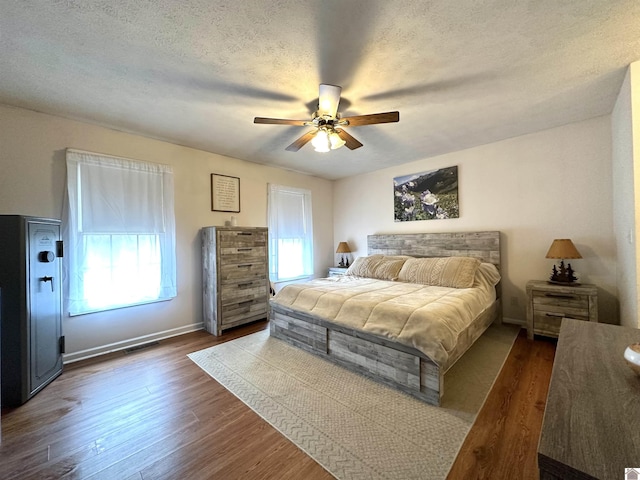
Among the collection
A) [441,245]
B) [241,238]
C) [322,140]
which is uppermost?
[322,140]

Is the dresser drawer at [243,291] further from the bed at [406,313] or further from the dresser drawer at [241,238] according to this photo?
the bed at [406,313]

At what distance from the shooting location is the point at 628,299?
222 centimetres

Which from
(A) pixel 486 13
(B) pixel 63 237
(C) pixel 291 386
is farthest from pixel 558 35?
(B) pixel 63 237

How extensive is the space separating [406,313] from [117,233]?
322 centimetres

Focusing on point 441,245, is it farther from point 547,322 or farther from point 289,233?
point 289,233

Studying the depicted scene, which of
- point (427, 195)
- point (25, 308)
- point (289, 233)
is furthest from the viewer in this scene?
point (289, 233)

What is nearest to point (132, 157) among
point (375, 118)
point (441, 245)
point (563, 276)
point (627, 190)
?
point (375, 118)

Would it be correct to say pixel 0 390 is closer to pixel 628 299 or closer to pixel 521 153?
pixel 628 299

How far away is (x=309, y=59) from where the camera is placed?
1803 mm

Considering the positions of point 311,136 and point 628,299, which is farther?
point 311,136

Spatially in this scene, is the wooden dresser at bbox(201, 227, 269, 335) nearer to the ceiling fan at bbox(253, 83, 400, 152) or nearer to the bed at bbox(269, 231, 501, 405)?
the bed at bbox(269, 231, 501, 405)

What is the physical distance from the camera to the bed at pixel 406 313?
1891mm

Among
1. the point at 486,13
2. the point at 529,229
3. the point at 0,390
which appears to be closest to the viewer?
the point at 486,13

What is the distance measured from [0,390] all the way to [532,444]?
3597 millimetres
